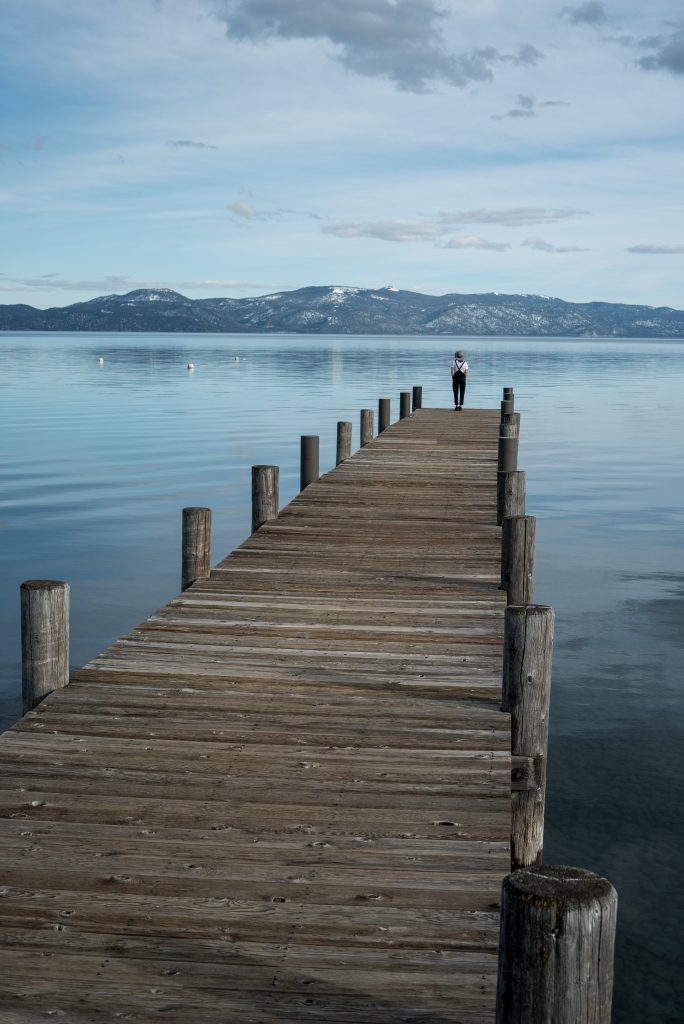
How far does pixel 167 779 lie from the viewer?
5.98m

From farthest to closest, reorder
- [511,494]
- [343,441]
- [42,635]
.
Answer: [343,441], [511,494], [42,635]

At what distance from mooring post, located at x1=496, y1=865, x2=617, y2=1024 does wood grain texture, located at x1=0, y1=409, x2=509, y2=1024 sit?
3.09 feet

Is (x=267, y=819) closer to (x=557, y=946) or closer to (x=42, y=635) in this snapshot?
(x=42, y=635)

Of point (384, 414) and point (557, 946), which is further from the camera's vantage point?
point (384, 414)

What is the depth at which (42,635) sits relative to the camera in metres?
7.25

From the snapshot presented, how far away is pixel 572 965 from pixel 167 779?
341 centimetres

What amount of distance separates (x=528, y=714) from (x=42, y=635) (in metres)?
3.34

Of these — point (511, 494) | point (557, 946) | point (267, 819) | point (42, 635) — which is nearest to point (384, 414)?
point (511, 494)

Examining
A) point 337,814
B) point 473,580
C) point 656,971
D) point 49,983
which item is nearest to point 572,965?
point 49,983

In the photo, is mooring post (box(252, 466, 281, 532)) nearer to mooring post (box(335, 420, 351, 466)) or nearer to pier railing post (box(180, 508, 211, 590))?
pier railing post (box(180, 508, 211, 590))

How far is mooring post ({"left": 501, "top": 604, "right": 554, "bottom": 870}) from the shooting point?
6.68 meters

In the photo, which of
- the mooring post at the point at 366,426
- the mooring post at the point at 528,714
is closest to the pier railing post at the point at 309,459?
the mooring post at the point at 366,426

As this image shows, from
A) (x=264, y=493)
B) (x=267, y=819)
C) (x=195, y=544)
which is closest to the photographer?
(x=267, y=819)

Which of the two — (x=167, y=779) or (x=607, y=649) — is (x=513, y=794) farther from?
(x=607, y=649)
